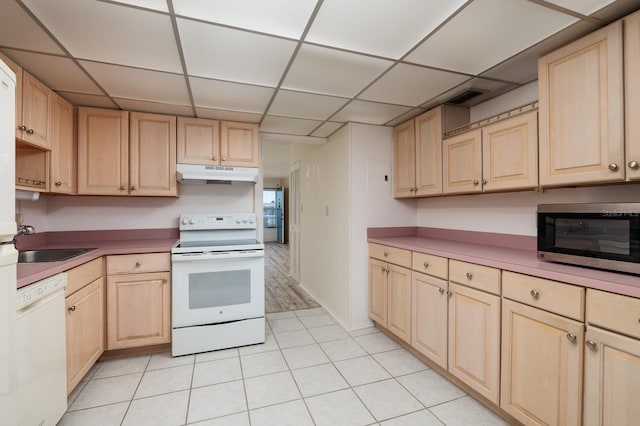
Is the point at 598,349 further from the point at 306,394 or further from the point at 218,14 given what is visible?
the point at 218,14

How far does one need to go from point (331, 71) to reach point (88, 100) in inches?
81.7

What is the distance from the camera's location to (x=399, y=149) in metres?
3.05

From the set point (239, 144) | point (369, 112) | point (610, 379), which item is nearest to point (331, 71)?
point (369, 112)

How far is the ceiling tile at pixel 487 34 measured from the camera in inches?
54.0

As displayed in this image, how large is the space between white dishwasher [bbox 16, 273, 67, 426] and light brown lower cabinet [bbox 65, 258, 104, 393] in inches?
10.3

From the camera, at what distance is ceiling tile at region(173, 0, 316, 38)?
1.34 m

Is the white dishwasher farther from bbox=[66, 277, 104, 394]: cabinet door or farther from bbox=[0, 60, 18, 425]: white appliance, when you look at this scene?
bbox=[66, 277, 104, 394]: cabinet door

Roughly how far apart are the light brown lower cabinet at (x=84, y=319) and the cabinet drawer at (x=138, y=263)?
9 centimetres

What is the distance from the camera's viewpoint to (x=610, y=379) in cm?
120

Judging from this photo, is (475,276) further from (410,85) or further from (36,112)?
(36,112)

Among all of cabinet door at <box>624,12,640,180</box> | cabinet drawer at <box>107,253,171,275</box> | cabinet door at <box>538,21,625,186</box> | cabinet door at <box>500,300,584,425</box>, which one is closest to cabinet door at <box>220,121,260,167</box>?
cabinet drawer at <box>107,253,171,275</box>

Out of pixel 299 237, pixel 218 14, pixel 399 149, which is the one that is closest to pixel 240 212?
pixel 299 237

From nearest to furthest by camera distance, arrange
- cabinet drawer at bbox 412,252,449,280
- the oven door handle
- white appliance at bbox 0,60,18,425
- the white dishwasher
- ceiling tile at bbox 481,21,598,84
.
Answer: white appliance at bbox 0,60,18,425 < the white dishwasher < ceiling tile at bbox 481,21,598,84 < cabinet drawer at bbox 412,252,449,280 < the oven door handle

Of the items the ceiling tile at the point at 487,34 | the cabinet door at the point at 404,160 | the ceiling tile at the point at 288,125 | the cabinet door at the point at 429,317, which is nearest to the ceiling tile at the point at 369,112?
the cabinet door at the point at 404,160
